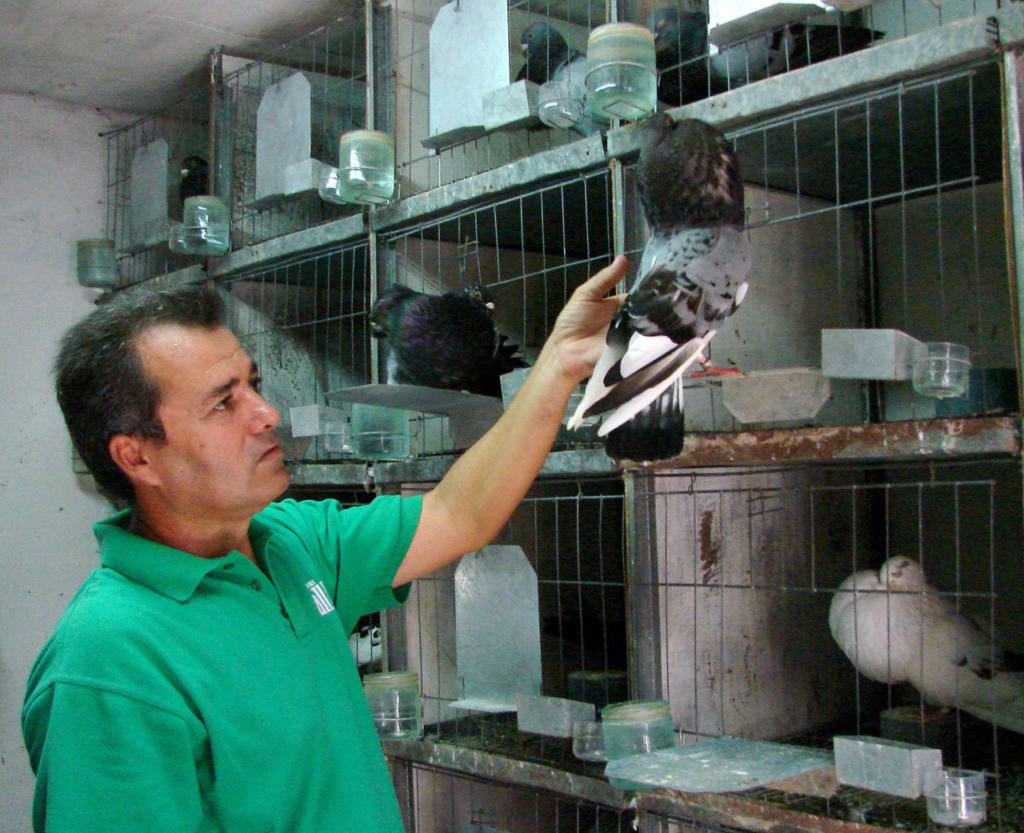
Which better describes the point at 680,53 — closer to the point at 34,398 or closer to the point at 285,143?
the point at 285,143

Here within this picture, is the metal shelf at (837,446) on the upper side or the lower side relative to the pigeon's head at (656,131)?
lower

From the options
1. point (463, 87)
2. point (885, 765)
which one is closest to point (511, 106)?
point (463, 87)

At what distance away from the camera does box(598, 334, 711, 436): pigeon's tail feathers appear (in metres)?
1.11

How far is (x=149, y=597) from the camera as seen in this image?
3.35 ft

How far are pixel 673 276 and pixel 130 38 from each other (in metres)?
2.16

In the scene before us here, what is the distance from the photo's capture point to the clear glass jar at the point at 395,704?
2.00m

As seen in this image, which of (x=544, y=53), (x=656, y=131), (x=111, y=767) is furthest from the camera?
(x=544, y=53)

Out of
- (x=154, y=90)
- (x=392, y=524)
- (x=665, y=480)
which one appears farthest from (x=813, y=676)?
(x=154, y=90)

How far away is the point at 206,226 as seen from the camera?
260 centimetres

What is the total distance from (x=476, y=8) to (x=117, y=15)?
1.10 meters

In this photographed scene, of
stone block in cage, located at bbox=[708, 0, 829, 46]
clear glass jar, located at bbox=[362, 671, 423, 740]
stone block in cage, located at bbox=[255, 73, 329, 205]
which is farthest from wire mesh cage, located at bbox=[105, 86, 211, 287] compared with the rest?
stone block in cage, located at bbox=[708, 0, 829, 46]

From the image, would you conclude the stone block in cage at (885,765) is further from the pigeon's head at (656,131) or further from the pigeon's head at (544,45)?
the pigeon's head at (544,45)

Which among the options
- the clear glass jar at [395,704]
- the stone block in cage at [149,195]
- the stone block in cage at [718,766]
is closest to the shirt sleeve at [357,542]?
the stone block in cage at [718,766]

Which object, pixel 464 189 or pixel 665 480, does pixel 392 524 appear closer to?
pixel 665 480
